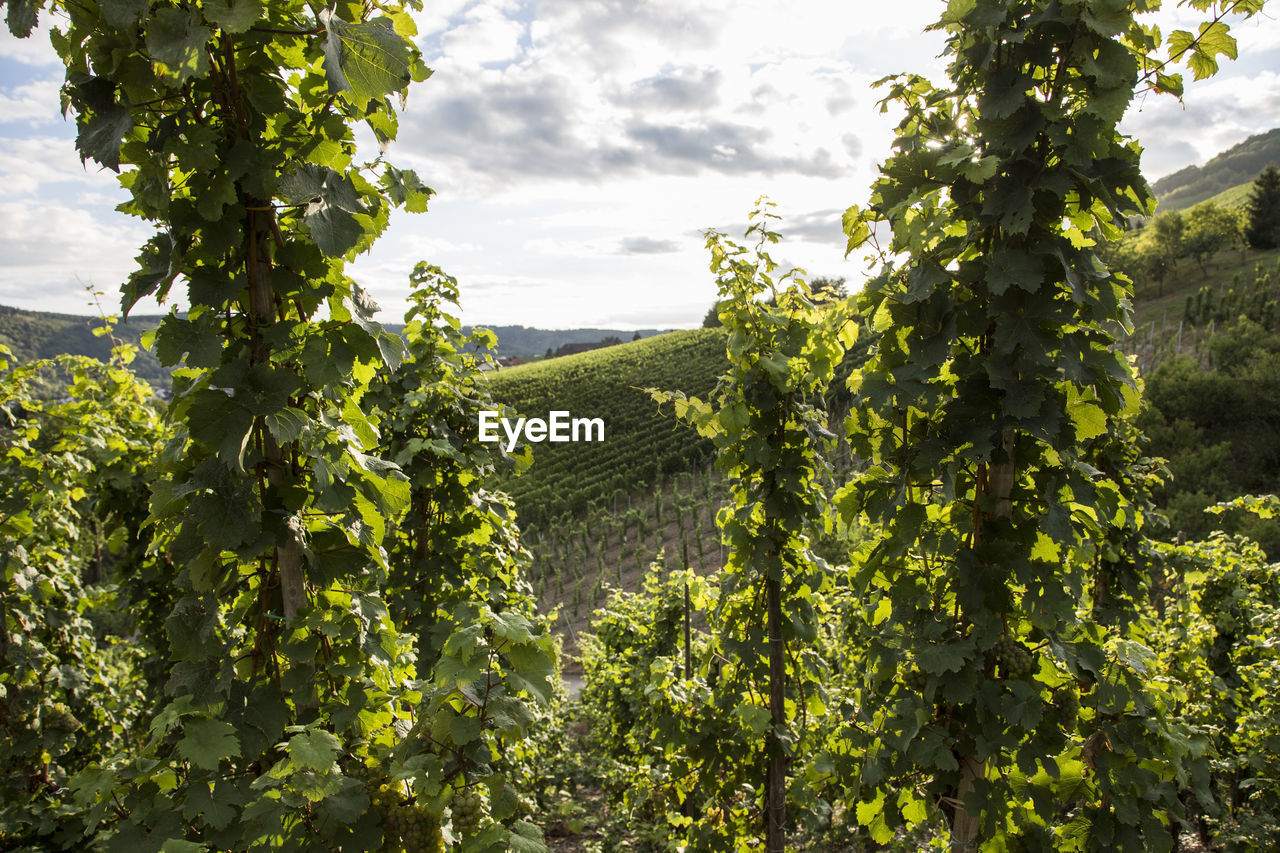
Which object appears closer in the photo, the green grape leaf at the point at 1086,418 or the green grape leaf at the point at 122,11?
the green grape leaf at the point at 122,11

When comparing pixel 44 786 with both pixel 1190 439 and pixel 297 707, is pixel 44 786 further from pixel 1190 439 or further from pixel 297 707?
pixel 1190 439

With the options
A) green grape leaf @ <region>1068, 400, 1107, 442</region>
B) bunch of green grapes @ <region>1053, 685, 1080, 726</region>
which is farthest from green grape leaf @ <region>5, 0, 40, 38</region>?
bunch of green grapes @ <region>1053, 685, 1080, 726</region>

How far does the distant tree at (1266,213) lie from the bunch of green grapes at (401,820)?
60.0 metres

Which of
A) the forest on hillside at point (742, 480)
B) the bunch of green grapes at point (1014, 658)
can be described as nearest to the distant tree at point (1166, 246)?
the forest on hillside at point (742, 480)

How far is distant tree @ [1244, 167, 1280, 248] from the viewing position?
42344 millimetres

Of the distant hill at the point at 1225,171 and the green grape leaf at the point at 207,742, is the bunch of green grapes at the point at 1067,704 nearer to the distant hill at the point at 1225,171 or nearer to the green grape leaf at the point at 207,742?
the green grape leaf at the point at 207,742

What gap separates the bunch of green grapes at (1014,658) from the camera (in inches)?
88.4

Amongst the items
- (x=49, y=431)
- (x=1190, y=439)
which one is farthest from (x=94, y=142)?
(x=1190, y=439)

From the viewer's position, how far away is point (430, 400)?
4910 millimetres

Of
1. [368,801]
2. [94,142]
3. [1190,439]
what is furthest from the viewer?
[1190,439]

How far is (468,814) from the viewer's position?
1.57 meters

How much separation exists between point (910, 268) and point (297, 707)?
2.35 m

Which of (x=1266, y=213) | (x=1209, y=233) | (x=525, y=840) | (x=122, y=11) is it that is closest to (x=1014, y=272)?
(x=525, y=840)

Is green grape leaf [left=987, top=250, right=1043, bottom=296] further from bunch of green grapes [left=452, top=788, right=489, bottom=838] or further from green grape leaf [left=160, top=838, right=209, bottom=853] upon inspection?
green grape leaf [left=160, top=838, right=209, bottom=853]
